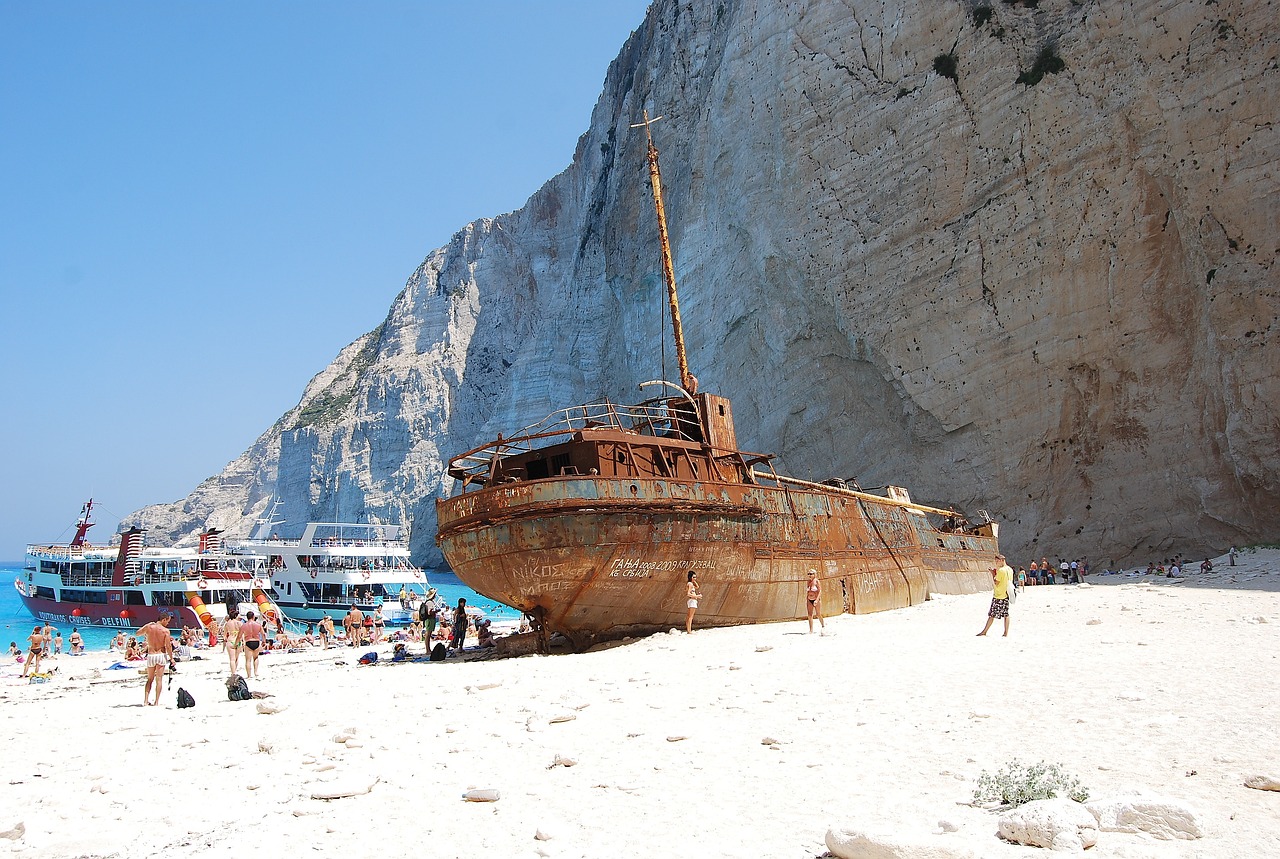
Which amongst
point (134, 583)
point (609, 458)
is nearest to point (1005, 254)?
point (609, 458)

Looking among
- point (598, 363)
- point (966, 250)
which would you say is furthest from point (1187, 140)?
point (598, 363)

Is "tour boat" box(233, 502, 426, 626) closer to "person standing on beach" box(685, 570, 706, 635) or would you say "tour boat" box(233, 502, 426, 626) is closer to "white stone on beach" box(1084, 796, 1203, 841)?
"person standing on beach" box(685, 570, 706, 635)

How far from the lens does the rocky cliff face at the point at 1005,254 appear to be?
2800cm

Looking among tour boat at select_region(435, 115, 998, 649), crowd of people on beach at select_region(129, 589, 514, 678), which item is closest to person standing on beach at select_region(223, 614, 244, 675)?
crowd of people on beach at select_region(129, 589, 514, 678)

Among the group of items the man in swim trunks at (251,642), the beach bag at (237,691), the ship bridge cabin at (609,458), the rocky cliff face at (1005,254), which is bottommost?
the beach bag at (237,691)

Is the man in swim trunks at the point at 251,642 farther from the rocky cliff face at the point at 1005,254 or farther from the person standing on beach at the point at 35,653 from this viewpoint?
the rocky cliff face at the point at 1005,254

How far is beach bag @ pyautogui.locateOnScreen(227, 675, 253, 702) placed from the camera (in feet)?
34.7

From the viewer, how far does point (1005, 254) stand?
32219mm

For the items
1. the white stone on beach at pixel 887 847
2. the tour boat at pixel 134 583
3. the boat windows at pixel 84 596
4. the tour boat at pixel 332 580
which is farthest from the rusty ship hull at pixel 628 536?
the boat windows at pixel 84 596

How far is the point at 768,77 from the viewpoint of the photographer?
131ft

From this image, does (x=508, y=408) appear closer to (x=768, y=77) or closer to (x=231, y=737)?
(x=768, y=77)

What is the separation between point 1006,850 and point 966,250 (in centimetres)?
3305

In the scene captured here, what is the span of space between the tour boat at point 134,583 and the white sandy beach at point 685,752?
25.6 m

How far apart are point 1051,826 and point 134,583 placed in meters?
40.6
